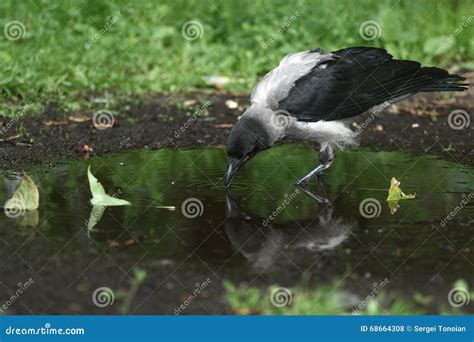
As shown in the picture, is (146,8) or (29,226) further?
(146,8)

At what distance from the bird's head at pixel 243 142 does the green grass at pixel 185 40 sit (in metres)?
3.62

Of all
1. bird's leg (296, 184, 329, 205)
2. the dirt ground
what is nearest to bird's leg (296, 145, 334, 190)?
bird's leg (296, 184, 329, 205)

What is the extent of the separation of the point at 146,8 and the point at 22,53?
84.4 inches

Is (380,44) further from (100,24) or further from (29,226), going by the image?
(29,226)

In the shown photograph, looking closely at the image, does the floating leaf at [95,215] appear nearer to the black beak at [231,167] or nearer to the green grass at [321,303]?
the black beak at [231,167]

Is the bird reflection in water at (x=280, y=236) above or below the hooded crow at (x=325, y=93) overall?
below

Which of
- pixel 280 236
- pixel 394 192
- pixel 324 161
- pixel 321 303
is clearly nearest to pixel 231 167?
pixel 324 161

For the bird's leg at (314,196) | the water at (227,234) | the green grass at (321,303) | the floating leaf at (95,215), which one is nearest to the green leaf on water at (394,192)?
the water at (227,234)

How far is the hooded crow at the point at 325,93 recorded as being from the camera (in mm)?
7148

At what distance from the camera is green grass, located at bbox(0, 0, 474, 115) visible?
1074cm

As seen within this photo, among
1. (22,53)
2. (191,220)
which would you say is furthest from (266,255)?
(22,53)

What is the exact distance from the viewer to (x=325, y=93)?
7.39 metres

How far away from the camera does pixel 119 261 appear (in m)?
5.38

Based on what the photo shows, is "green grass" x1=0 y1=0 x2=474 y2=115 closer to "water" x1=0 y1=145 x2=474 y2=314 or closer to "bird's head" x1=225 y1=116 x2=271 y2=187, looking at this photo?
"water" x1=0 y1=145 x2=474 y2=314
